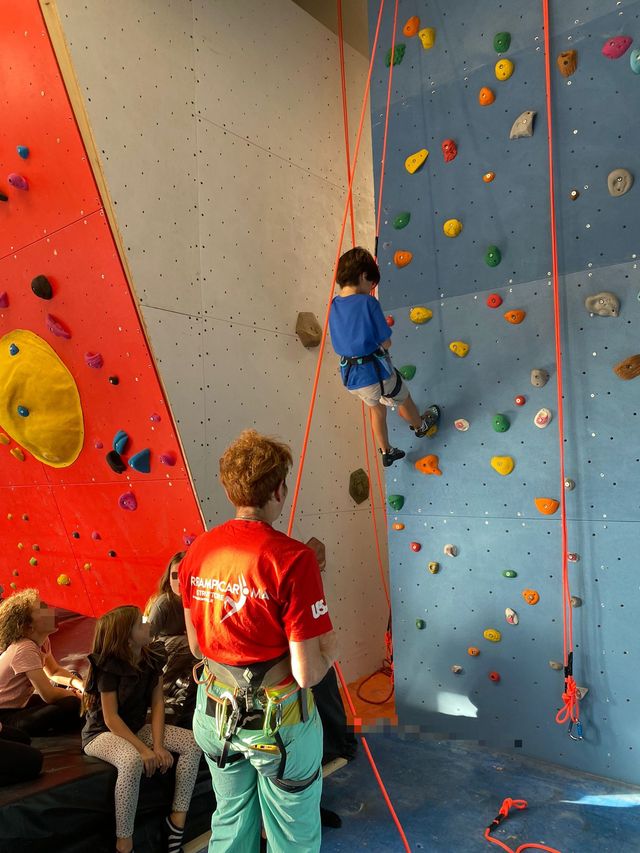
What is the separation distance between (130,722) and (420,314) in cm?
207

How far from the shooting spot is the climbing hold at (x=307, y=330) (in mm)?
3613

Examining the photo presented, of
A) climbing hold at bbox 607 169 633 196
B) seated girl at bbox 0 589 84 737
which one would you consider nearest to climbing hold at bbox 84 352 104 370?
seated girl at bbox 0 589 84 737

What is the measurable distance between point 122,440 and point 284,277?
1.24m

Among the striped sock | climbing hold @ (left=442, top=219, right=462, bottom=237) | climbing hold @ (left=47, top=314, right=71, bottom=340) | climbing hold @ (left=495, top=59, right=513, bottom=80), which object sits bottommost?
the striped sock

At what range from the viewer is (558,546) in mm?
2656

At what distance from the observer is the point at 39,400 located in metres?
3.36

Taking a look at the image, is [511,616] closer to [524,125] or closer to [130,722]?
[130,722]

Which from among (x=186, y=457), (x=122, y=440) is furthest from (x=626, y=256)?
(x=122, y=440)

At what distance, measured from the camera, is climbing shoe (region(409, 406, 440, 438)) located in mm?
2975

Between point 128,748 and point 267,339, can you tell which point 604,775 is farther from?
point 267,339

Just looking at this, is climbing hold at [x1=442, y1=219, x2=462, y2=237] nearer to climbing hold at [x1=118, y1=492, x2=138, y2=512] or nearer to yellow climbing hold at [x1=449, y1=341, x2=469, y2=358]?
yellow climbing hold at [x1=449, y1=341, x2=469, y2=358]

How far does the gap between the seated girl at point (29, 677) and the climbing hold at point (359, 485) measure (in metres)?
1.89

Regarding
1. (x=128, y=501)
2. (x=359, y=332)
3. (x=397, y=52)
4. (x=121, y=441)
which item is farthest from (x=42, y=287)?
(x=397, y=52)

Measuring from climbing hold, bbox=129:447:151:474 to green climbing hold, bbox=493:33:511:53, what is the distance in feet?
7.57
